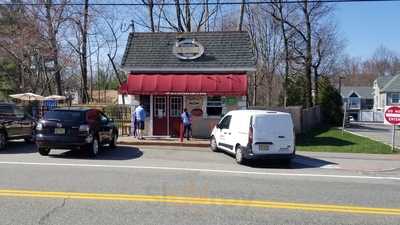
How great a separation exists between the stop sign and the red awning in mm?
6238

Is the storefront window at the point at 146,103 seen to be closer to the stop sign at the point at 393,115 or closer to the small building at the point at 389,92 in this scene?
the stop sign at the point at 393,115

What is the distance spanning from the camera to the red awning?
23.8 metres

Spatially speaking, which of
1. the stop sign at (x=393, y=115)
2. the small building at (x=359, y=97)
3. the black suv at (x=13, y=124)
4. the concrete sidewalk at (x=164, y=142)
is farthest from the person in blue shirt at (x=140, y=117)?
the small building at (x=359, y=97)

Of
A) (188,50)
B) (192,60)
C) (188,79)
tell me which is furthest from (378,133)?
(188,79)

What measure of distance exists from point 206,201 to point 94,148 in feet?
29.3

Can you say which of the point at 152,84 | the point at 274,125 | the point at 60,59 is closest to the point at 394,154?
the point at 274,125

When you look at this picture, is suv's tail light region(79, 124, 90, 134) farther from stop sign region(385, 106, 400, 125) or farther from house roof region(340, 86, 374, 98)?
house roof region(340, 86, 374, 98)

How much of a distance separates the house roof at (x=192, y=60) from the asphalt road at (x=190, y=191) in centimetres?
884

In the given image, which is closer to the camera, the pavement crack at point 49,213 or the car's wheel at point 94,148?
the pavement crack at point 49,213

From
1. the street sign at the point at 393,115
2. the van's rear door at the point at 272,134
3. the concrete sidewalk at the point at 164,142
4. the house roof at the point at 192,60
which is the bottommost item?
the concrete sidewalk at the point at 164,142

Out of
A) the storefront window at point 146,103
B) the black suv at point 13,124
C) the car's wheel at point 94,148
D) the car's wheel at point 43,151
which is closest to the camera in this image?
the car's wheel at point 94,148

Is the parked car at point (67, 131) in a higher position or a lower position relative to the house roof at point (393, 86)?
lower

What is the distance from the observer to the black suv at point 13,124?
62.5ft

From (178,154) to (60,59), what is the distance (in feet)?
83.0
